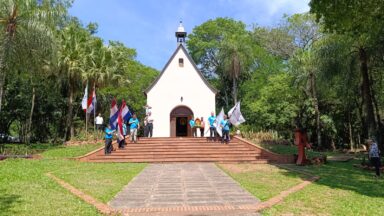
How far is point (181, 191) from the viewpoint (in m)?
9.21

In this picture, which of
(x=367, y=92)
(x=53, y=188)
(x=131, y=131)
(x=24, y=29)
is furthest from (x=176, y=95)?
(x=53, y=188)

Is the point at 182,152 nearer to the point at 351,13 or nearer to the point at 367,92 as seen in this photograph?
the point at 367,92

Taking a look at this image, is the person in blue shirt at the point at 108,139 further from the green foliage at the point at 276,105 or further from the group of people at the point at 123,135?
the green foliage at the point at 276,105

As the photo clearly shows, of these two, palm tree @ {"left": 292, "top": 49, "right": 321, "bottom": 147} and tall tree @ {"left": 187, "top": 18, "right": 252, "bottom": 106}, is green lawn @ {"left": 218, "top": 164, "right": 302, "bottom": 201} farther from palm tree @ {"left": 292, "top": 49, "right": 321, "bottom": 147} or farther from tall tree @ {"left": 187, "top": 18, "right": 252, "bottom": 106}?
tall tree @ {"left": 187, "top": 18, "right": 252, "bottom": 106}

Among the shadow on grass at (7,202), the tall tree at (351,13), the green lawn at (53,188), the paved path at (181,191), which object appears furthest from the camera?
the tall tree at (351,13)

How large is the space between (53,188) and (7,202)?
179cm

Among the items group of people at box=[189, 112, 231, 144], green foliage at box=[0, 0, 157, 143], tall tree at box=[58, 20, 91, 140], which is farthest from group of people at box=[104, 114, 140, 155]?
tall tree at box=[58, 20, 91, 140]

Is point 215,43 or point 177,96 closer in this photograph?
point 177,96

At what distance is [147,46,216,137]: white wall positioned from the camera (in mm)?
28000

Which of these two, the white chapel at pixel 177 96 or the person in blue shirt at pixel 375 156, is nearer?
the person in blue shirt at pixel 375 156

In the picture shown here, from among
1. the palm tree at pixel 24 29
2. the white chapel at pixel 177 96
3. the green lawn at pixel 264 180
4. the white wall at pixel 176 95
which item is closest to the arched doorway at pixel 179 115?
the white chapel at pixel 177 96

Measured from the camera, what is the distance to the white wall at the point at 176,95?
2800 cm

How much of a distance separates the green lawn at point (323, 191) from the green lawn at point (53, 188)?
12.2ft

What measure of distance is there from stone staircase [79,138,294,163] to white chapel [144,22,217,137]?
22.2 ft
